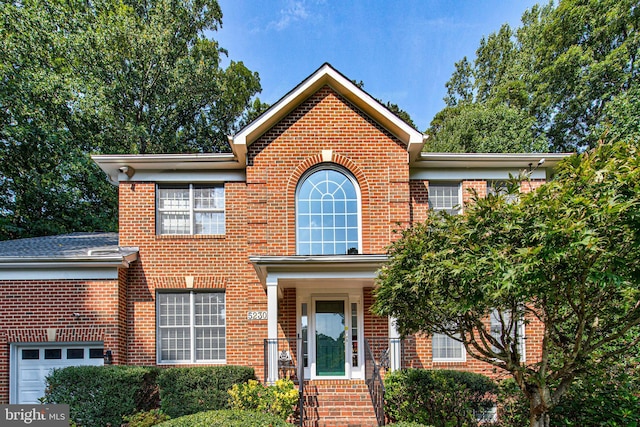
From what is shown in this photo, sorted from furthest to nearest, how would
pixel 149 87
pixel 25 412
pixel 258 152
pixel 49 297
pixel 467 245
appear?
pixel 149 87 → pixel 258 152 → pixel 49 297 → pixel 25 412 → pixel 467 245

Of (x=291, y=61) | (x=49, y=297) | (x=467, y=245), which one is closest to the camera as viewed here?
(x=467, y=245)

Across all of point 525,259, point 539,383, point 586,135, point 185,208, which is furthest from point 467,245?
point 586,135

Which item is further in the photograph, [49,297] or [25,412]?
[49,297]

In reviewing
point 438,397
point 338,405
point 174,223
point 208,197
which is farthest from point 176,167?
point 438,397

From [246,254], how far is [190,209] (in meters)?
2.03

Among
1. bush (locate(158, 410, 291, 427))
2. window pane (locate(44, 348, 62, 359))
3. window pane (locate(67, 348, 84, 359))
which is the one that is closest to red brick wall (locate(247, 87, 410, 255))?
window pane (locate(67, 348, 84, 359))

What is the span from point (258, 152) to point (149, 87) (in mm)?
12601

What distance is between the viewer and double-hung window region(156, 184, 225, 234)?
12648 mm

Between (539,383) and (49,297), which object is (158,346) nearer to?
(49,297)

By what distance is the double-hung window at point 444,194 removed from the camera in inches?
506

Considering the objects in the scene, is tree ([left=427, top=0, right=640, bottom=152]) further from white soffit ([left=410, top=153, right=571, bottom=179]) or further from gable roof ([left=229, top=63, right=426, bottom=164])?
gable roof ([left=229, top=63, right=426, bottom=164])

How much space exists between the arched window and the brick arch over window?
0.52 ft

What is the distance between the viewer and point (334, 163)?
39.8 ft

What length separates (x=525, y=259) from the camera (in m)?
5.58
